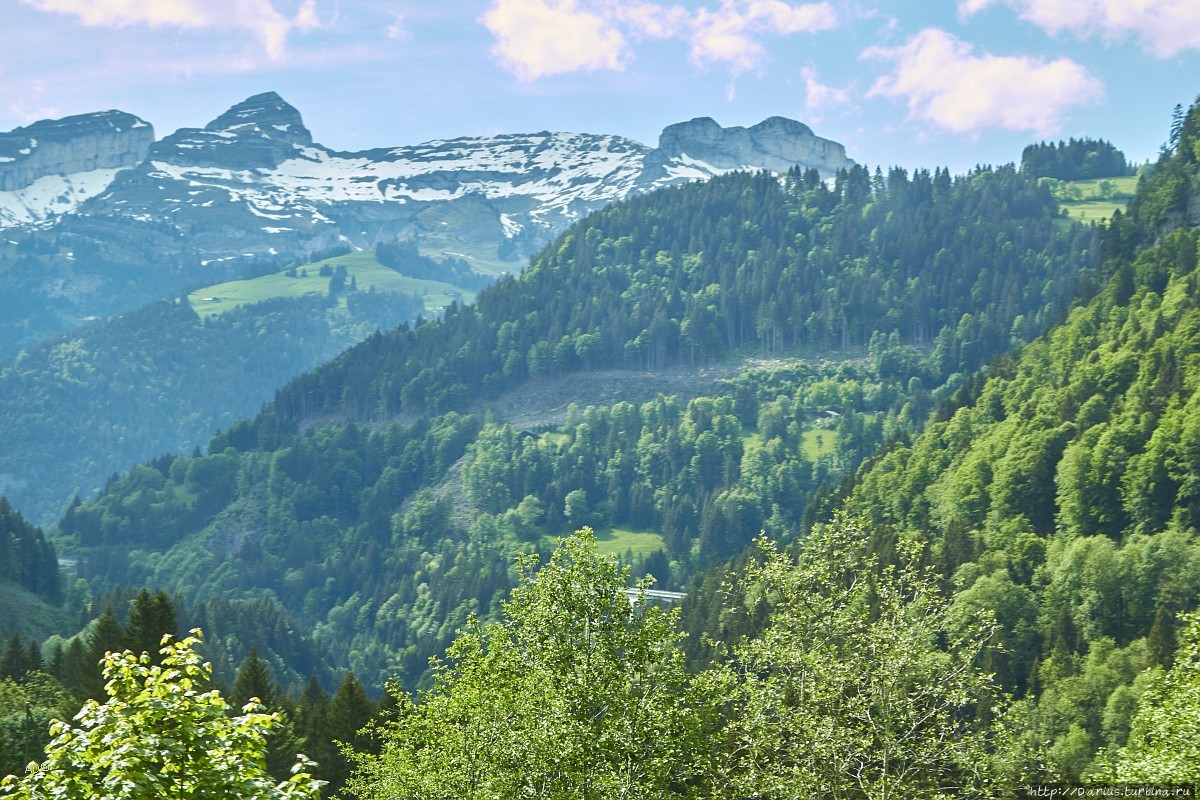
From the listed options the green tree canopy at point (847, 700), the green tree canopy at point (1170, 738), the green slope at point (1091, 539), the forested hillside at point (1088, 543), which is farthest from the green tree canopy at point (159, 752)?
the forested hillside at point (1088, 543)

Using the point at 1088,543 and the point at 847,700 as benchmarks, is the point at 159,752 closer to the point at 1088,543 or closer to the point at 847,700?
the point at 847,700


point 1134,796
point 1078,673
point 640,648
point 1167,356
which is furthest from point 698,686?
point 1167,356

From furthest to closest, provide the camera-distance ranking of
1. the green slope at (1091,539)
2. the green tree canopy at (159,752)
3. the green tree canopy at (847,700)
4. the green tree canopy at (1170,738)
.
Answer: the green slope at (1091,539) < the green tree canopy at (847,700) < the green tree canopy at (1170,738) < the green tree canopy at (159,752)

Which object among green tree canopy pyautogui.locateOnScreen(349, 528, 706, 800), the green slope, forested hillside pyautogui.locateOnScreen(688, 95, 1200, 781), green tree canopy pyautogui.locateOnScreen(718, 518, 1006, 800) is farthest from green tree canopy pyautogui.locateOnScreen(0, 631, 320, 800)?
forested hillside pyautogui.locateOnScreen(688, 95, 1200, 781)

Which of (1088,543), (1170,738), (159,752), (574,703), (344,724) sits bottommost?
(344,724)

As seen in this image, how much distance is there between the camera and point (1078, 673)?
12975cm

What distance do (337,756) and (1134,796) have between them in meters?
81.5

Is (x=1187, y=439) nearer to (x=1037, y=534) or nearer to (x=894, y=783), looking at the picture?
(x=1037, y=534)

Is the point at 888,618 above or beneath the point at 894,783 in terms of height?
above

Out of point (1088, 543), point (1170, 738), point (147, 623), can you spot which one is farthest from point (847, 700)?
point (1088, 543)

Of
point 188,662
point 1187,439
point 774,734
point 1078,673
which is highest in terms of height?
point 188,662

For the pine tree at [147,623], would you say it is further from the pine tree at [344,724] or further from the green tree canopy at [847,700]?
the green tree canopy at [847,700]

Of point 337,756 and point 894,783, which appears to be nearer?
point 894,783

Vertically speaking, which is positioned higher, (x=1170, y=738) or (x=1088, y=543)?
(x=1170, y=738)
